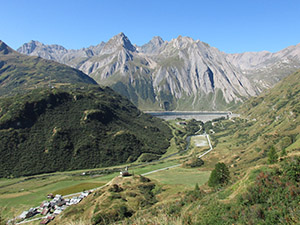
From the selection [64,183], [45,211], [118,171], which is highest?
[64,183]

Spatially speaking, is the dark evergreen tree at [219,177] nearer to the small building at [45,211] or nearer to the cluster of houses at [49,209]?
the cluster of houses at [49,209]

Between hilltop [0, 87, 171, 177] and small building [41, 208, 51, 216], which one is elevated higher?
hilltop [0, 87, 171, 177]

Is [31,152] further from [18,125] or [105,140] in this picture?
[105,140]

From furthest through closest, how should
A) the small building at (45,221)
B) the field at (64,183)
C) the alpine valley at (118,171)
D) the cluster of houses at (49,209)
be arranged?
the field at (64,183) → the cluster of houses at (49,209) → the small building at (45,221) → the alpine valley at (118,171)

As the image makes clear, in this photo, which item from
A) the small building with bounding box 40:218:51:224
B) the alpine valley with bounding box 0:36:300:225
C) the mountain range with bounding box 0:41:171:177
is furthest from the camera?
the mountain range with bounding box 0:41:171:177

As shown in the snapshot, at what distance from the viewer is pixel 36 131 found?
157375 mm

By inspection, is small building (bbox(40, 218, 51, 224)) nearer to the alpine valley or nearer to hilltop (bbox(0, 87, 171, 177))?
the alpine valley

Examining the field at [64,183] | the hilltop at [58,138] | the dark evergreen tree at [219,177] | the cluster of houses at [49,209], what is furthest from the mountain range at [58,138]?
the dark evergreen tree at [219,177]

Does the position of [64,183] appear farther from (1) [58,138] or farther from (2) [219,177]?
(2) [219,177]

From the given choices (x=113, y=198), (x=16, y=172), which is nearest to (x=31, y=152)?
(x=16, y=172)

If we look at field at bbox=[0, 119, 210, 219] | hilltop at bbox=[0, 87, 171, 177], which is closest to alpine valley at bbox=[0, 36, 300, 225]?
field at bbox=[0, 119, 210, 219]

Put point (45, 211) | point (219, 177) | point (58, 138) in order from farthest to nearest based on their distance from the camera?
point (58, 138) < point (45, 211) < point (219, 177)

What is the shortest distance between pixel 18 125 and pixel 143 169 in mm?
99953

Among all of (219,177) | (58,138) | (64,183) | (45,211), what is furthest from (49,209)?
(58,138)
